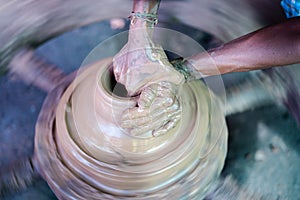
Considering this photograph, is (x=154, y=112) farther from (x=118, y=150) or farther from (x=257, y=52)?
(x=257, y=52)

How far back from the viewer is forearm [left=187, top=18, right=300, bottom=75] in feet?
3.99

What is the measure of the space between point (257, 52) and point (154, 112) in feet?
1.13

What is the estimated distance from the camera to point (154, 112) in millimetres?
1155

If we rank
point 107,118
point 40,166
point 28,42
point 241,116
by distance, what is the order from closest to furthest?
point 107,118, point 40,166, point 241,116, point 28,42

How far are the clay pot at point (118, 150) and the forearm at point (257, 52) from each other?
3.3 inches

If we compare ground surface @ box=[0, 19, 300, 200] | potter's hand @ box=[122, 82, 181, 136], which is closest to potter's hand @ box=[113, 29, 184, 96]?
potter's hand @ box=[122, 82, 181, 136]

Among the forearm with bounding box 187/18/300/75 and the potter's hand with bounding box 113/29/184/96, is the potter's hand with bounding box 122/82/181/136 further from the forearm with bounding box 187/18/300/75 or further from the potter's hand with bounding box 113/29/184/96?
the forearm with bounding box 187/18/300/75

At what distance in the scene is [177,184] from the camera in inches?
48.1

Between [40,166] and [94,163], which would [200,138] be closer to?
[94,163]

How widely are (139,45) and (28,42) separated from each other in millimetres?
599

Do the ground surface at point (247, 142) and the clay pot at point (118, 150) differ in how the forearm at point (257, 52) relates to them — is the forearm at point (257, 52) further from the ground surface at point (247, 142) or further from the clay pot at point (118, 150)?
the ground surface at point (247, 142)

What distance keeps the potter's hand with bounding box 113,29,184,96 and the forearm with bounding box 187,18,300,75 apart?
12cm

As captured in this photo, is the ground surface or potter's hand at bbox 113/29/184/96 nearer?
potter's hand at bbox 113/29/184/96

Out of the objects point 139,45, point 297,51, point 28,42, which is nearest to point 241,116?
point 297,51
